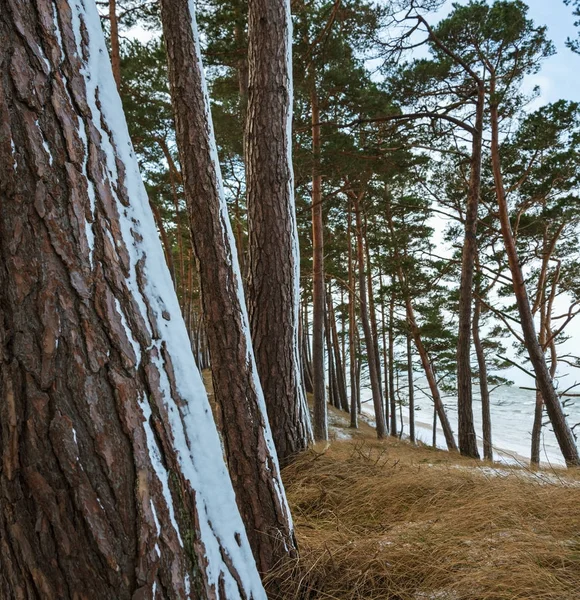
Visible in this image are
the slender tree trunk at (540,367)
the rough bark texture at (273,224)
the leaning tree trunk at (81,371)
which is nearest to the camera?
the leaning tree trunk at (81,371)

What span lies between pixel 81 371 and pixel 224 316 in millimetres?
1405

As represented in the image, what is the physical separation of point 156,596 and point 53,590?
7.3 inches

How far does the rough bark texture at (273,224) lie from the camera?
3.15 m

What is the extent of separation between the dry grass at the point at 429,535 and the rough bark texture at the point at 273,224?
0.54 meters

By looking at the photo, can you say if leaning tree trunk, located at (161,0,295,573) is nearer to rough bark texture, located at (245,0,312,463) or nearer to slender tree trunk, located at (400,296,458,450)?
rough bark texture, located at (245,0,312,463)

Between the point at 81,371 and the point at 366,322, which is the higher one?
the point at 81,371

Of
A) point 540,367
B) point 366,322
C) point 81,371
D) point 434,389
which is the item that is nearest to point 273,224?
point 81,371

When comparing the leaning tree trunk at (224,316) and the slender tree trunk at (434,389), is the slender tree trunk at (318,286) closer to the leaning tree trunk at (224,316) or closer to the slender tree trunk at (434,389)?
the slender tree trunk at (434,389)

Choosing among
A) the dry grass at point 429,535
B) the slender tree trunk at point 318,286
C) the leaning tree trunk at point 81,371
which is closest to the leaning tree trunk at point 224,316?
the dry grass at point 429,535

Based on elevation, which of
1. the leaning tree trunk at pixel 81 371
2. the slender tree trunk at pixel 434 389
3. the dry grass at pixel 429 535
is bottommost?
the slender tree trunk at pixel 434 389

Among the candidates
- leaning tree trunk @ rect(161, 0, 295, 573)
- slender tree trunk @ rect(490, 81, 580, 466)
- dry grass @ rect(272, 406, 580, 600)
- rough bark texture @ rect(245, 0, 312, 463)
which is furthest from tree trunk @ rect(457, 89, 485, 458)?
leaning tree trunk @ rect(161, 0, 295, 573)

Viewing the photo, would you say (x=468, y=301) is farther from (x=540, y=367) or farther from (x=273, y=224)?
(x=273, y=224)

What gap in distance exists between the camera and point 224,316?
2209mm

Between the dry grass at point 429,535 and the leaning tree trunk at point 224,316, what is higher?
the leaning tree trunk at point 224,316
